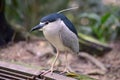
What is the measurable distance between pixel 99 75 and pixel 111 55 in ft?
1.67

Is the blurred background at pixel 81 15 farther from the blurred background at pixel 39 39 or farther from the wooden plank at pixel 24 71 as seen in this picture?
the wooden plank at pixel 24 71

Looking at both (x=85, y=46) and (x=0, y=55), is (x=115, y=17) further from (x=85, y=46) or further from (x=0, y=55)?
(x=0, y=55)

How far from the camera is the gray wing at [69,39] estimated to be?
1.96 meters

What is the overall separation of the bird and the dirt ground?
88cm

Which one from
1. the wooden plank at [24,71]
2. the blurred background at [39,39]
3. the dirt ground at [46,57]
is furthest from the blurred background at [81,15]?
the wooden plank at [24,71]

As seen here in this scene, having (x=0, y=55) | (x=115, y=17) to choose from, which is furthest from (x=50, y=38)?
(x=115, y=17)

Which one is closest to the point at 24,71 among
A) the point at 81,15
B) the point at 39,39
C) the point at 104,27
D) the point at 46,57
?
the point at 46,57

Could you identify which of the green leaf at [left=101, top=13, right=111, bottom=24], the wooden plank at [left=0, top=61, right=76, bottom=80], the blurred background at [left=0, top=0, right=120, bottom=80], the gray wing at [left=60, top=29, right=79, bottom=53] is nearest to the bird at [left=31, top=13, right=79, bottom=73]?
the gray wing at [left=60, top=29, right=79, bottom=53]

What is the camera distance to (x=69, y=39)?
2012mm

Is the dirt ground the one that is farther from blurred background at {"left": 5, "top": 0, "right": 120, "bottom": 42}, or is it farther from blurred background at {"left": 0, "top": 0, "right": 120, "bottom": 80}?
blurred background at {"left": 5, "top": 0, "right": 120, "bottom": 42}

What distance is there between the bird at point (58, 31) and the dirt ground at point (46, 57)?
0.88 meters

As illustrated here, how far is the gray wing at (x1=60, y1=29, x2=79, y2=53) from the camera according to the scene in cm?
196

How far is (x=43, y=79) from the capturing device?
2.05 metres

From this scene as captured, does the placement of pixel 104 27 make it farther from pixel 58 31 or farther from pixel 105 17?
pixel 58 31
